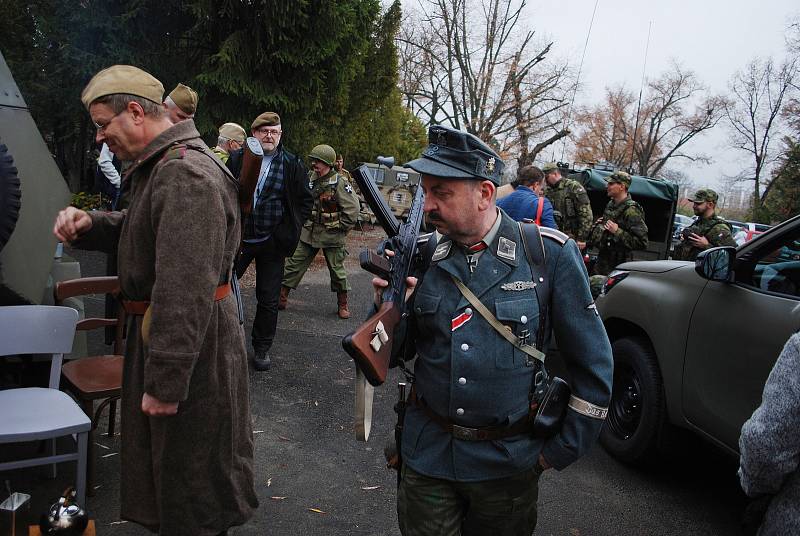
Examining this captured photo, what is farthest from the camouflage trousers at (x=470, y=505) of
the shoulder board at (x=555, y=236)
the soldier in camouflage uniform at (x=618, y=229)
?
the soldier in camouflage uniform at (x=618, y=229)

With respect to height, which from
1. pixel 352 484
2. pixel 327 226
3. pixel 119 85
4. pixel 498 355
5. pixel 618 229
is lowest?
pixel 352 484

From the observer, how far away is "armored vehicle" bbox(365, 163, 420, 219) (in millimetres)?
18766

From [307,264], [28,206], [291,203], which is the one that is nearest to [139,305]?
[28,206]

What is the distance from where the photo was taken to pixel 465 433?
2.02 meters

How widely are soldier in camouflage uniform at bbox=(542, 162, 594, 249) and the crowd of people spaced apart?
265 inches

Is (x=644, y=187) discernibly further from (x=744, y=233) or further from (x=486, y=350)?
(x=744, y=233)

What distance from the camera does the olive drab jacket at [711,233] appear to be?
7.79m

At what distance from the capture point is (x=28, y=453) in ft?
12.3

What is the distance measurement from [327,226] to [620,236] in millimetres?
3743

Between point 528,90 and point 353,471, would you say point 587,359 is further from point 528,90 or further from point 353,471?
point 528,90

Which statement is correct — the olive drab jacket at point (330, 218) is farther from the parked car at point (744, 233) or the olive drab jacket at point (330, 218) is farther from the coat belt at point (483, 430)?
the parked car at point (744, 233)

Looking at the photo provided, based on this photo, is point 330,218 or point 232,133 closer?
point 232,133

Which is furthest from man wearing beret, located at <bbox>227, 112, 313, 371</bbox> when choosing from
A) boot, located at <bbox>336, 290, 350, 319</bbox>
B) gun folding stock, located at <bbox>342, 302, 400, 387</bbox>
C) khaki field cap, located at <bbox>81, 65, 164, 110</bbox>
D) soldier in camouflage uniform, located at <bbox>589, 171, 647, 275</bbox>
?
soldier in camouflage uniform, located at <bbox>589, 171, 647, 275</bbox>

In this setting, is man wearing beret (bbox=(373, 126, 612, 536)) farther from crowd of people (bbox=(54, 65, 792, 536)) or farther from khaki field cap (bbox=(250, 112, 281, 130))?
khaki field cap (bbox=(250, 112, 281, 130))
